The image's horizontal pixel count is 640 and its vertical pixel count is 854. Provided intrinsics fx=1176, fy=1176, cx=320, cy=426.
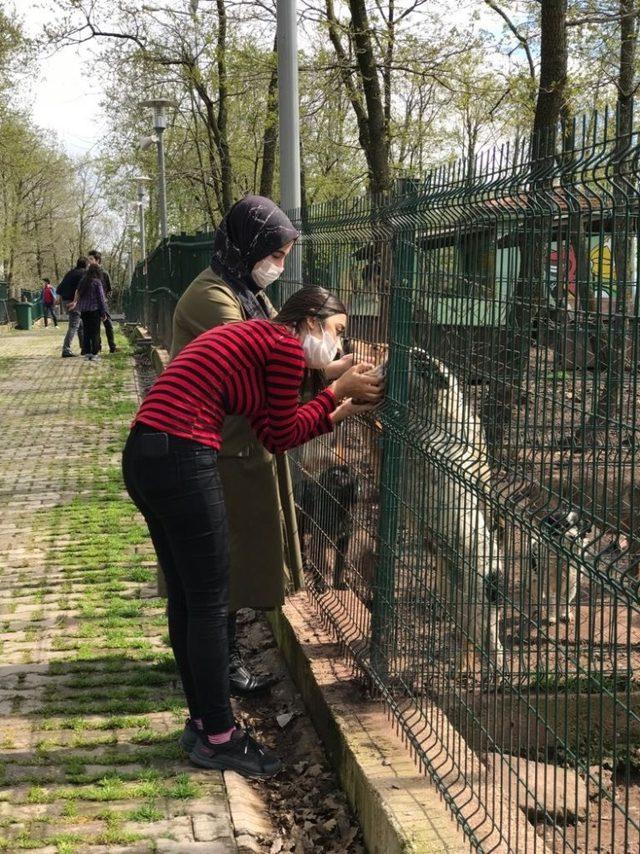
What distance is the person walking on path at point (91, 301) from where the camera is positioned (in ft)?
66.1

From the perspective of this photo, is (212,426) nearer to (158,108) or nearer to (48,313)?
(158,108)

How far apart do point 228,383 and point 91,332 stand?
18.1 metres

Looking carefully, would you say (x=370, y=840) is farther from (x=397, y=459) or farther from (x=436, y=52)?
(x=436, y=52)

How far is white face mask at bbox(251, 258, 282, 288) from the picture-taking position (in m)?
Answer: 4.48

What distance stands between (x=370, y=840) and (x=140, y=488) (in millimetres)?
1376

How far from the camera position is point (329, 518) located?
18.0ft

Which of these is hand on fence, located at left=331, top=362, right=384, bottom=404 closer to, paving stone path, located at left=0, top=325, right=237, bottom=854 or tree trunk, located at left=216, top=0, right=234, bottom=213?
paving stone path, located at left=0, top=325, right=237, bottom=854

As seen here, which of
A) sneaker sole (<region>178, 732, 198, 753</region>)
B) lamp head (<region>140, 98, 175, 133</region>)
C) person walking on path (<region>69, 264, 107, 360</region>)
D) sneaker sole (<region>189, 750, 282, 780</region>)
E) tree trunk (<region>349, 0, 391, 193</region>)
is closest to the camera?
sneaker sole (<region>189, 750, 282, 780</region>)

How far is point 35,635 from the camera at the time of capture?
609cm

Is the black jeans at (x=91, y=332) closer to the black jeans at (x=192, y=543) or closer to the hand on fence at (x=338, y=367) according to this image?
the hand on fence at (x=338, y=367)

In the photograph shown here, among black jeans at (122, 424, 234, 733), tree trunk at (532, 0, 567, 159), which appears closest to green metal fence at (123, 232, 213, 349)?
tree trunk at (532, 0, 567, 159)

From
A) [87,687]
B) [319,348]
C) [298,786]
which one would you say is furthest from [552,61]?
[298,786]

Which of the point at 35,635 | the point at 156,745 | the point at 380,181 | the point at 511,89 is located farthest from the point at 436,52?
the point at 156,745

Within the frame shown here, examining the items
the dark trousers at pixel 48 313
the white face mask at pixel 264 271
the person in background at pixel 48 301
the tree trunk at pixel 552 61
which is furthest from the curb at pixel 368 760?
the dark trousers at pixel 48 313
